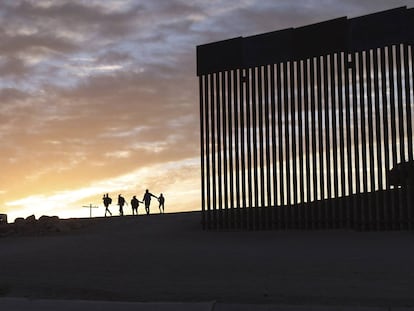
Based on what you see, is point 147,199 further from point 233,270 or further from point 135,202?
point 233,270

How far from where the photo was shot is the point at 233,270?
36.3ft

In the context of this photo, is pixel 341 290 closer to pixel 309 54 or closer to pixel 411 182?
pixel 411 182

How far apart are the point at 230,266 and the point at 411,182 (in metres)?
6.12

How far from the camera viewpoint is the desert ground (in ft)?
29.5

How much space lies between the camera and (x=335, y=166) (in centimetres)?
1664

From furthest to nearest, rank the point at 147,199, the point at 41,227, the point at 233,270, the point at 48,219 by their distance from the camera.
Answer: the point at 147,199
the point at 48,219
the point at 41,227
the point at 233,270

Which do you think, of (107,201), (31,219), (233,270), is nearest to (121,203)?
(107,201)

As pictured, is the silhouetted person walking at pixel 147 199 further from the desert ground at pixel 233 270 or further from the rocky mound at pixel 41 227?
the desert ground at pixel 233 270

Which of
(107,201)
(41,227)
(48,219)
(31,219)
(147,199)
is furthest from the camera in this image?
(107,201)

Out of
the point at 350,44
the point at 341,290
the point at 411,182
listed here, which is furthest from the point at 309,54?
the point at 341,290

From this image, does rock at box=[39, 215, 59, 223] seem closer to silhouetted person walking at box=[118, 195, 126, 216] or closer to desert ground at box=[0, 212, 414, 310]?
silhouetted person walking at box=[118, 195, 126, 216]

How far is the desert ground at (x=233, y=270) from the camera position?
9.00m

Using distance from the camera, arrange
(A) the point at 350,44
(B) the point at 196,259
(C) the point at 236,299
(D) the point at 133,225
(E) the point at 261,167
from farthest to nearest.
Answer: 1. (D) the point at 133,225
2. (E) the point at 261,167
3. (A) the point at 350,44
4. (B) the point at 196,259
5. (C) the point at 236,299

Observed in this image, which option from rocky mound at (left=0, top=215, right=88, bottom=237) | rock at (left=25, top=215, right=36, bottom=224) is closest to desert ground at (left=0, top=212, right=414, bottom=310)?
rocky mound at (left=0, top=215, right=88, bottom=237)
